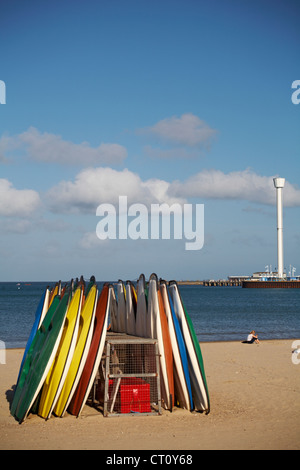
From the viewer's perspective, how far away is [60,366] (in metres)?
8.24

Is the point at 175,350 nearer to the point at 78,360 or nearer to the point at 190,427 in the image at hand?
the point at 190,427

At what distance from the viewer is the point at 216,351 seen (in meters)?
18.2

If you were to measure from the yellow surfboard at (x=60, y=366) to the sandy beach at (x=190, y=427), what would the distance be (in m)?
0.23

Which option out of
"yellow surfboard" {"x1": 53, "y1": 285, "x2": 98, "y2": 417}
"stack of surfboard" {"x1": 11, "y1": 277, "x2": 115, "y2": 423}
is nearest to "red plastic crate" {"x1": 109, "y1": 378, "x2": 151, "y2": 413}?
"stack of surfboard" {"x1": 11, "y1": 277, "x2": 115, "y2": 423}

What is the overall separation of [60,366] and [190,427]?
2.07 m

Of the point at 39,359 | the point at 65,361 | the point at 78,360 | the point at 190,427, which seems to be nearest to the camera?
the point at 190,427

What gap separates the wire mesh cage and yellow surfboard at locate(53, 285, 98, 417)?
1.10 feet

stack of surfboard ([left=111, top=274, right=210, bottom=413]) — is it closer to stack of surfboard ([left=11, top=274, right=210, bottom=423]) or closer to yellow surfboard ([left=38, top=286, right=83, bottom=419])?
stack of surfboard ([left=11, top=274, right=210, bottom=423])

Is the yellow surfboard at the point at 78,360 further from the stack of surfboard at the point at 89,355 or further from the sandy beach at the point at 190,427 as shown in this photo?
the sandy beach at the point at 190,427

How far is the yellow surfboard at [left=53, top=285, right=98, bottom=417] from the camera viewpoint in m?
8.19

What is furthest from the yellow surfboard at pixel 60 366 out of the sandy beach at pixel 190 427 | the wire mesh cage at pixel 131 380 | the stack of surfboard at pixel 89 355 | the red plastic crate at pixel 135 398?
the red plastic crate at pixel 135 398

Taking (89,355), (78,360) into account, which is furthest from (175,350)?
(78,360)

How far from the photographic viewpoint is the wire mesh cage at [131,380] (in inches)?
328

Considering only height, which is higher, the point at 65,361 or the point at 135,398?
the point at 65,361
